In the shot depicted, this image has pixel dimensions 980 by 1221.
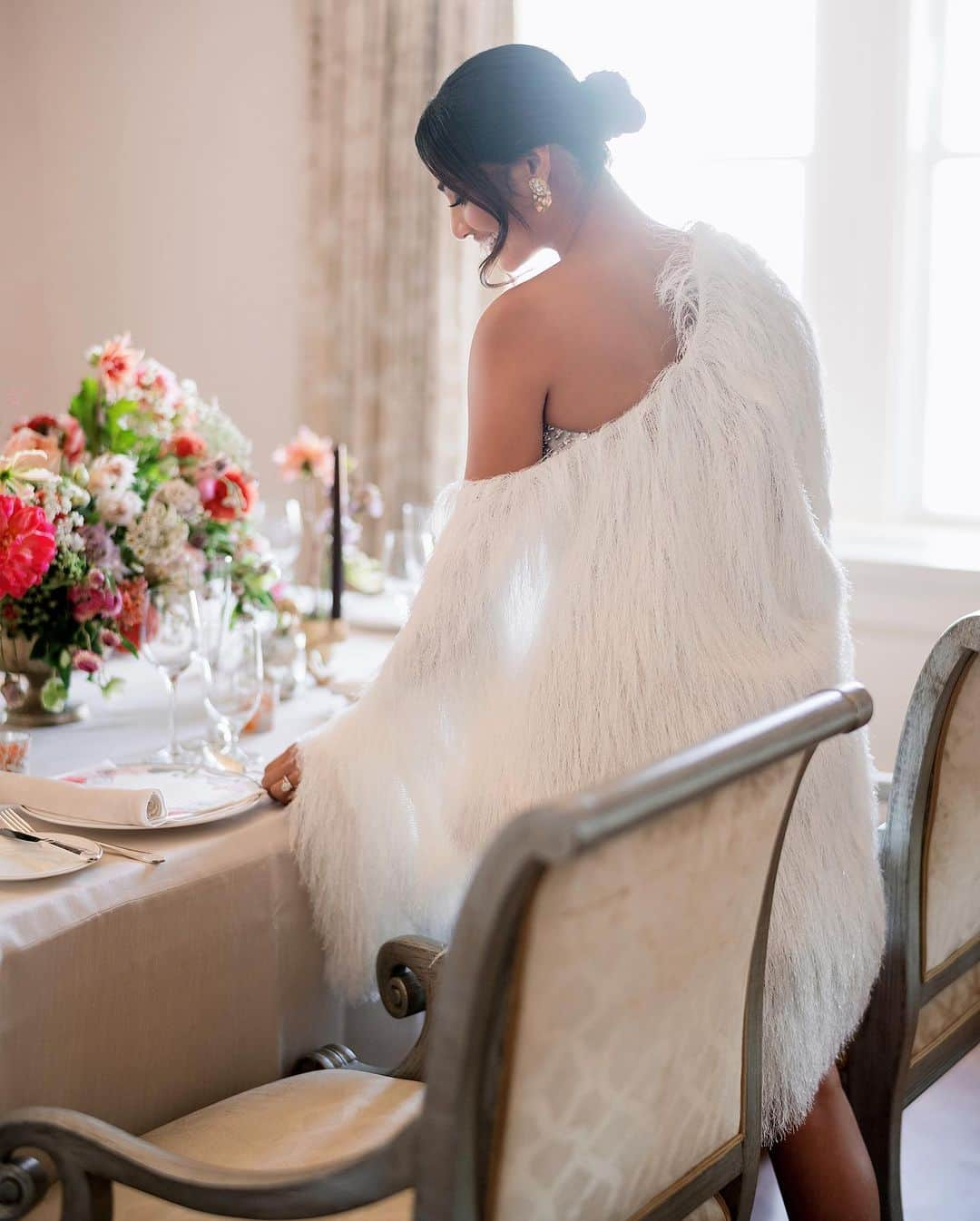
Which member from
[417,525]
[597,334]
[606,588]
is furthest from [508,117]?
[417,525]

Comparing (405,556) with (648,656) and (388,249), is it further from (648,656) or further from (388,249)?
(388,249)

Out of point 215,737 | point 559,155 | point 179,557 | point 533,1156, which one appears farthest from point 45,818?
point 559,155

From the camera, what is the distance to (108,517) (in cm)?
197

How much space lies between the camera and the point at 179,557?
2.03m

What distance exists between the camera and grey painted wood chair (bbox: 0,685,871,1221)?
885 millimetres

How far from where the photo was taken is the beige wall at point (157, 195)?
479 centimetres

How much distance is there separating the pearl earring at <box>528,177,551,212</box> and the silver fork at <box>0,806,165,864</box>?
0.83 meters

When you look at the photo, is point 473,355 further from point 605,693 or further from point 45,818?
point 45,818

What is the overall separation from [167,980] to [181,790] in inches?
11.8

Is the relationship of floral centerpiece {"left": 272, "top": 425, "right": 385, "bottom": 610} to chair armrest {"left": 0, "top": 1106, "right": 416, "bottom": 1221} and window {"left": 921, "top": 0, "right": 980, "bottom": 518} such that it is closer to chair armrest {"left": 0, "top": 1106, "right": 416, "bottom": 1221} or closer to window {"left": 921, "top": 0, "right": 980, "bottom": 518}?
chair armrest {"left": 0, "top": 1106, "right": 416, "bottom": 1221}

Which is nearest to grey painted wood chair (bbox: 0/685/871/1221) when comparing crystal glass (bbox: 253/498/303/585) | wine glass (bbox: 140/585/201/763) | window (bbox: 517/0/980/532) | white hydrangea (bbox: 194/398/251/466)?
wine glass (bbox: 140/585/201/763)

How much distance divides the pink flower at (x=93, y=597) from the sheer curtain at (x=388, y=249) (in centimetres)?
248

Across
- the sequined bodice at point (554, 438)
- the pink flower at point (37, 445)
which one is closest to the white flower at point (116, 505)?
the pink flower at point (37, 445)

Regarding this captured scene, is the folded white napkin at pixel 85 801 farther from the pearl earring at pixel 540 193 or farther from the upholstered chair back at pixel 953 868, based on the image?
the upholstered chair back at pixel 953 868
